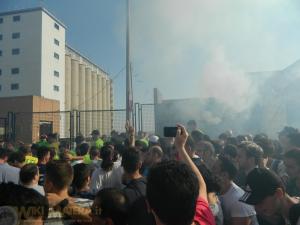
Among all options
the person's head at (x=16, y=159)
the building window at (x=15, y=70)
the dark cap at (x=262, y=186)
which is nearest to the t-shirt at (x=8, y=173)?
the person's head at (x=16, y=159)

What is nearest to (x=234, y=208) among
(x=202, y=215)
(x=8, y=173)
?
(x=202, y=215)

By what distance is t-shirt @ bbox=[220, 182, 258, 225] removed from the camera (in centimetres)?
305

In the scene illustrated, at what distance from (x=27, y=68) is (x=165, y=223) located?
147 feet

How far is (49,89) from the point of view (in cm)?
4431

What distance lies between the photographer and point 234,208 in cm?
312

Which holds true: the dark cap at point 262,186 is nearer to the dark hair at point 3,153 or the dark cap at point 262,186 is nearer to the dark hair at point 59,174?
the dark hair at point 59,174

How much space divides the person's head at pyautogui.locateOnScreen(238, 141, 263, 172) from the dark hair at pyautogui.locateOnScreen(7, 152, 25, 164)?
11.7ft

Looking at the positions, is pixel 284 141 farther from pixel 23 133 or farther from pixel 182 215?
pixel 23 133

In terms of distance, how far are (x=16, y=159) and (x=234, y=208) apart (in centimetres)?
386

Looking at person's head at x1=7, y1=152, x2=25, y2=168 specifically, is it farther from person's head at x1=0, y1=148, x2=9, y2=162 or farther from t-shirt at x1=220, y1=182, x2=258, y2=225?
t-shirt at x1=220, y1=182, x2=258, y2=225

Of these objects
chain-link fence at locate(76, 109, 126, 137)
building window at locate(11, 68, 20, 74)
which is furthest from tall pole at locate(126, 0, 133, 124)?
building window at locate(11, 68, 20, 74)

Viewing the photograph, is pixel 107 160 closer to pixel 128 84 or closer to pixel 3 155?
pixel 3 155

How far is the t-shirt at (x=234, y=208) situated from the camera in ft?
10.0

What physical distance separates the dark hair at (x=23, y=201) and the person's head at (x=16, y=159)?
366cm
